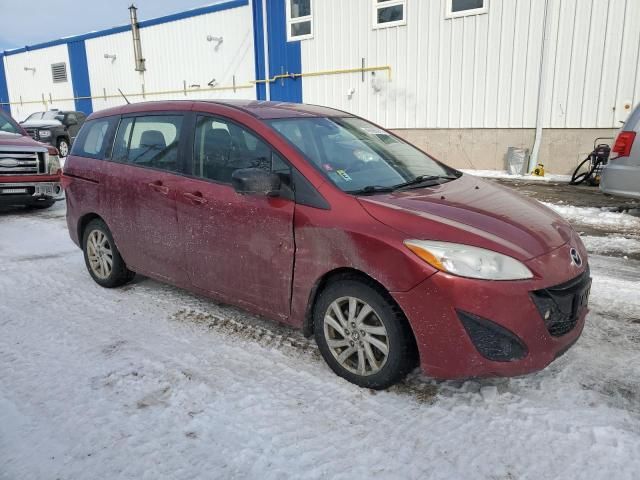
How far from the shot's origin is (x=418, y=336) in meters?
2.71

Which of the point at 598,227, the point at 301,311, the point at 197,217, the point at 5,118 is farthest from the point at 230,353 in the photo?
the point at 5,118

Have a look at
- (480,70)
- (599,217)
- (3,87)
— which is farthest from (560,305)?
(3,87)

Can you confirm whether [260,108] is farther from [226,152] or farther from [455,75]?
[455,75]

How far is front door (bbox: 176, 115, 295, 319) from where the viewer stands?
10.7ft

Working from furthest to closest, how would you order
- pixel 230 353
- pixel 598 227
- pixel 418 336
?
pixel 598 227 < pixel 230 353 < pixel 418 336

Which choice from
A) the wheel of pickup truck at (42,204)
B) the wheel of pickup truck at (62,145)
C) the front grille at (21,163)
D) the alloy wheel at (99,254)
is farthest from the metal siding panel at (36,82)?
the alloy wheel at (99,254)

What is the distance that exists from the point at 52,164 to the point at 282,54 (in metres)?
8.29

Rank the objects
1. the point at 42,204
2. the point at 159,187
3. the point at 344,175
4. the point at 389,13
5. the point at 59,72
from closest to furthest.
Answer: the point at 344,175 < the point at 159,187 < the point at 42,204 < the point at 389,13 < the point at 59,72

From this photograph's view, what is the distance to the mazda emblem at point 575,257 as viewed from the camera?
288cm

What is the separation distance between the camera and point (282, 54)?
1510 cm

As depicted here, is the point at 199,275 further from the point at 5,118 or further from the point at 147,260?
the point at 5,118

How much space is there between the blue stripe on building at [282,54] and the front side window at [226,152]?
11720 mm

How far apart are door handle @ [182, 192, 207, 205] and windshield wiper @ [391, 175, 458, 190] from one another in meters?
1.34

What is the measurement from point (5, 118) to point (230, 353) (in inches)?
344
